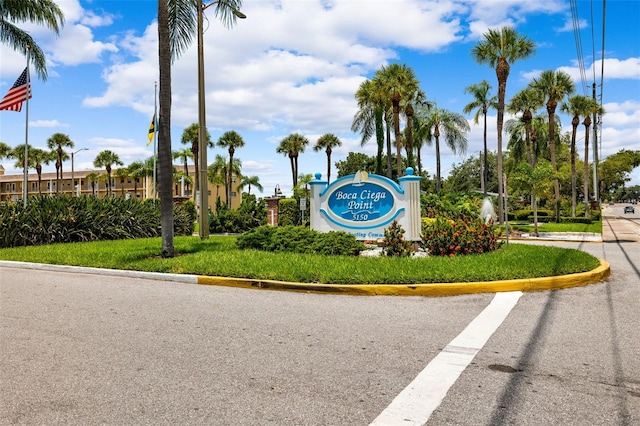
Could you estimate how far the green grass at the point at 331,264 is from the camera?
329 inches

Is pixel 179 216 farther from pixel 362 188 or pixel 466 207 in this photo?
pixel 466 207

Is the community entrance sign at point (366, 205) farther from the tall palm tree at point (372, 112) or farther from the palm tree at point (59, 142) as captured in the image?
the palm tree at point (59, 142)

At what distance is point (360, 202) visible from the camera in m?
14.3

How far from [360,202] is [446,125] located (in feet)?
105

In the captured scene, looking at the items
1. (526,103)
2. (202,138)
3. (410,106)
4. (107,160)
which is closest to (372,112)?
(410,106)

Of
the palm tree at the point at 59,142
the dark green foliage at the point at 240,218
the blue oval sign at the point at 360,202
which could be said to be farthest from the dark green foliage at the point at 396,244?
the palm tree at the point at 59,142

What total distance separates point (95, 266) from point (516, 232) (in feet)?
62.7

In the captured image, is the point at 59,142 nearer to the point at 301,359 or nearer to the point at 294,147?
the point at 294,147

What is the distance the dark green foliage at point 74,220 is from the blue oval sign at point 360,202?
335 inches

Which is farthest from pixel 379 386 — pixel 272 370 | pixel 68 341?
pixel 68 341

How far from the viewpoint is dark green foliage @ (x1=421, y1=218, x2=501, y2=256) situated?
11.4 meters

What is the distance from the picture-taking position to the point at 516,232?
77.4 ft

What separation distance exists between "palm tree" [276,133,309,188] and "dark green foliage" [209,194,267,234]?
31.9 m

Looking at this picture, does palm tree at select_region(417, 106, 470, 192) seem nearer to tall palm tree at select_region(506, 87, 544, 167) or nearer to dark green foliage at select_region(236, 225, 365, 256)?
tall palm tree at select_region(506, 87, 544, 167)
